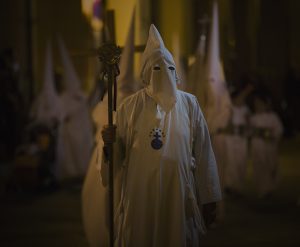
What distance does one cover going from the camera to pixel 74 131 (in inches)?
509

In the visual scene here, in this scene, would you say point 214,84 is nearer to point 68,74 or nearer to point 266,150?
point 266,150

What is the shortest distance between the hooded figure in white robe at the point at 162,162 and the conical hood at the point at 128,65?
208 centimetres

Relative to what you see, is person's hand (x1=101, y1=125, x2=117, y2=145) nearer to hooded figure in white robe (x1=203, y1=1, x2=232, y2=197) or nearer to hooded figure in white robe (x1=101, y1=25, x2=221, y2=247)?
hooded figure in white robe (x1=101, y1=25, x2=221, y2=247)

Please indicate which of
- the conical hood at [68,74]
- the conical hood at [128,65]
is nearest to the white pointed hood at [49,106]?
the conical hood at [68,74]

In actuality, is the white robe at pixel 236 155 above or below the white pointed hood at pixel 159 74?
below

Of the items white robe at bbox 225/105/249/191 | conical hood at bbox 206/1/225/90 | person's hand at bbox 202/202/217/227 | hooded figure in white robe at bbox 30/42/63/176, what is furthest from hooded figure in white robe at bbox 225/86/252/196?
person's hand at bbox 202/202/217/227

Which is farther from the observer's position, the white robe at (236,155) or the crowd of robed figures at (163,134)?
the white robe at (236,155)

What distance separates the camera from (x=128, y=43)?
765 centimetres

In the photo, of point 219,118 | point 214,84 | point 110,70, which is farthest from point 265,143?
point 110,70

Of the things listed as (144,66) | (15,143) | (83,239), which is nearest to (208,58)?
(83,239)

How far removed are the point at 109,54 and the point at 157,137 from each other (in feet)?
2.40

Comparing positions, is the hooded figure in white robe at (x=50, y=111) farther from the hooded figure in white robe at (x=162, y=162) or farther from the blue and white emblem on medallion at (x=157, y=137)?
the blue and white emblem on medallion at (x=157, y=137)

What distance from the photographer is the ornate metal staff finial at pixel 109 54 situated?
542cm

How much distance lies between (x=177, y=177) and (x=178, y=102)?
575 mm
